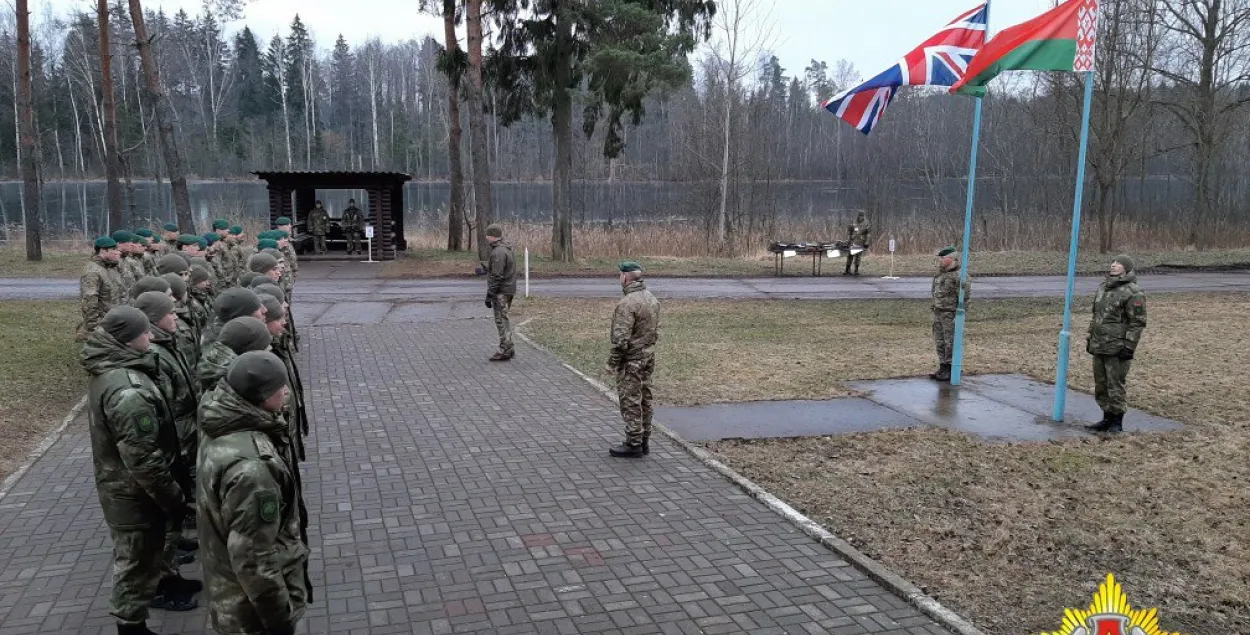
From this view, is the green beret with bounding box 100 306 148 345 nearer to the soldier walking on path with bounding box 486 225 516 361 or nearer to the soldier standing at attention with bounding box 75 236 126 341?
the soldier standing at attention with bounding box 75 236 126 341

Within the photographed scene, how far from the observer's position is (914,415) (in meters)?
9.58

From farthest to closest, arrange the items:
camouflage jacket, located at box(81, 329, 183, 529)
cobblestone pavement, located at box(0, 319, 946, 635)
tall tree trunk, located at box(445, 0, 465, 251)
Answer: tall tree trunk, located at box(445, 0, 465, 251), cobblestone pavement, located at box(0, 319, 946, 635), camouflage jacket, located at box(81, 329, 183, 529)

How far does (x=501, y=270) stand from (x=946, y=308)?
6155 mm

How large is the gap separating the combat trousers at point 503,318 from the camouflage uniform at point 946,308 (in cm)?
597

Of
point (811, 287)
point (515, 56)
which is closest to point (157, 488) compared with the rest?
point (811, 287)

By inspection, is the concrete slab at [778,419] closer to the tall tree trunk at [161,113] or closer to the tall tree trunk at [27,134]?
the tall tree trunk at [161,113]

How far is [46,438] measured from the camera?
28.2ft

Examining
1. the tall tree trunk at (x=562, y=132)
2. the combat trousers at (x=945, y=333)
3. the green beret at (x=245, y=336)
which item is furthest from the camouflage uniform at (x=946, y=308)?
the tall tree trunk at (x=562, y=132)

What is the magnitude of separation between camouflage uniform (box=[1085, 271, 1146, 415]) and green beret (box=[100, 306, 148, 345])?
8.72m

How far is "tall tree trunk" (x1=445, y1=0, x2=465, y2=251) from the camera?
26.6 metres

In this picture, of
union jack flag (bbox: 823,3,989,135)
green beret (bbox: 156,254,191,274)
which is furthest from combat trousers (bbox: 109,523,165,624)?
union jack flag (bbox: 823,3,989,135)

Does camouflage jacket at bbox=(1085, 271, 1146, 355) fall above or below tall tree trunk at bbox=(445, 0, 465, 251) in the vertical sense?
below

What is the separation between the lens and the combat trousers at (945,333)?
11.3 meters

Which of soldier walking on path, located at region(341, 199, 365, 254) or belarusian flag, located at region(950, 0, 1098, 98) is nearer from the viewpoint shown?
belarusian flag, located at region(950, 0, 1098, 98)
